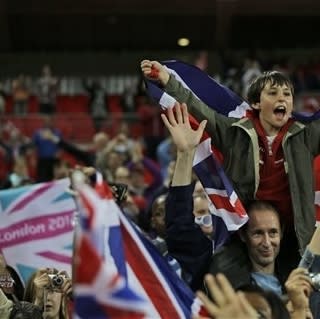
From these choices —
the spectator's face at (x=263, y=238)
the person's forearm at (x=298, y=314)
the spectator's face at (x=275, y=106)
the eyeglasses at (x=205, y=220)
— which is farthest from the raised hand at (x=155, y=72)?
the person's forearm at (x=298, y=314)

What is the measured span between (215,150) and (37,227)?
320cm

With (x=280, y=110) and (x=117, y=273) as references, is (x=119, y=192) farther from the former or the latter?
(x=117, y=273)

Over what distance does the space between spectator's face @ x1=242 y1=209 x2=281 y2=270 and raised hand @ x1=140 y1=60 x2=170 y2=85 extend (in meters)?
0.78

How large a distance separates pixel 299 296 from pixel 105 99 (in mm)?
17756

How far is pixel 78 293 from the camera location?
2990mm

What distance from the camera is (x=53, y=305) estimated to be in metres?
4.74

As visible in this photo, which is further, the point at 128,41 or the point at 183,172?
the point at 128,41

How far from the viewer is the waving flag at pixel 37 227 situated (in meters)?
7.48

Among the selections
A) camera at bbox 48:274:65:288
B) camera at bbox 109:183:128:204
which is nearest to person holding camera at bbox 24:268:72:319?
camera at bbox 48:274:65:288

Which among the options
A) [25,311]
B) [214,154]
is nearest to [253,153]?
[214,154]

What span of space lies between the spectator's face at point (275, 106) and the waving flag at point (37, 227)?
2893mm

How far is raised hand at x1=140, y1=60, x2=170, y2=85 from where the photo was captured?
186 inches

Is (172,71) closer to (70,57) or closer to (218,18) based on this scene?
(218,18)

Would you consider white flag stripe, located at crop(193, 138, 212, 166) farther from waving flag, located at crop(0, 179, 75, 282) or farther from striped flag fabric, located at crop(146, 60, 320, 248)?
waving flag, located at crop(0, 179, 75, 282)
